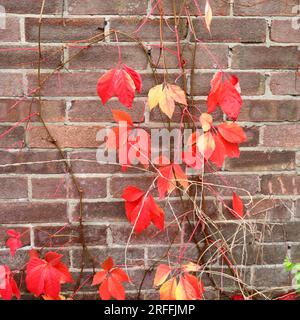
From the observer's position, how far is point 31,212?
4.90ft

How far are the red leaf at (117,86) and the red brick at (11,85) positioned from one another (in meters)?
0.30

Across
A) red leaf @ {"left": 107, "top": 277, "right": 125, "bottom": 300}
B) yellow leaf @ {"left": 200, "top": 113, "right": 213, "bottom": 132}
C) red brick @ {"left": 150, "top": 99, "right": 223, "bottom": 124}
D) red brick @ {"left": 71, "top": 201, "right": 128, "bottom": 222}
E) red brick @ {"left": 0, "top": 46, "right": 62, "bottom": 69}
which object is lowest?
red leaf @ {"left": 107, "top": 277, "right": 125, "bottom": 300}

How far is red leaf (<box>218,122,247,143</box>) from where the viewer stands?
138 cm

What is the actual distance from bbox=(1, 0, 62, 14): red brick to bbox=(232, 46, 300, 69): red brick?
1.97ft

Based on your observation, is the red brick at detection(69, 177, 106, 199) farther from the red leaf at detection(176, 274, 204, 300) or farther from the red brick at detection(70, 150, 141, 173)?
the red leaf at detection(176, 274, 204, 300)

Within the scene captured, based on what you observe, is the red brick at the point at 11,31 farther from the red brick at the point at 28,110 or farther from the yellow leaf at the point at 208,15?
the yellow leaf at the point at 208,15

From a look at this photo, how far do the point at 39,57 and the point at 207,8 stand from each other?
0.56m

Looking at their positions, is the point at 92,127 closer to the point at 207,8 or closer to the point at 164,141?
the point at 164,141

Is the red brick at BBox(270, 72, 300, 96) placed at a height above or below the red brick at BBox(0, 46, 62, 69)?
below

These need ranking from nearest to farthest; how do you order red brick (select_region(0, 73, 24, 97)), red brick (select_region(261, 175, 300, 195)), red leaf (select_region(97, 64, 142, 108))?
red leaf (select_region(97, 64, 142, 108))
red brick (select_region(0, 73, 24, 97))
red brick (select_region(261, 175, 300, 195))

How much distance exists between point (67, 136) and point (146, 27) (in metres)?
0.45

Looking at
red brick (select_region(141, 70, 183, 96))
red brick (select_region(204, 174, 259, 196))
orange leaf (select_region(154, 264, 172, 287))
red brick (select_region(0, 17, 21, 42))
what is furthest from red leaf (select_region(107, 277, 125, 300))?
red brick (select_region(0, 17, 21, 42))

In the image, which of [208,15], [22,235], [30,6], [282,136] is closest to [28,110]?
[30,6]

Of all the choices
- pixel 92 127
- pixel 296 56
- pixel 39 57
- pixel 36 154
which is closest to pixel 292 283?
pixel 296 56
